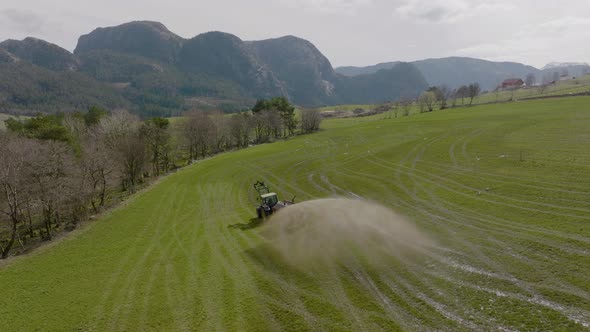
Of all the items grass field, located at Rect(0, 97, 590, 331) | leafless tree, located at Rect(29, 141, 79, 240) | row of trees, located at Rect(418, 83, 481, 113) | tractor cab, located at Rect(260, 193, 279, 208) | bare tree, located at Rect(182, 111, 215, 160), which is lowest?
grass field, located at Rect(0, 97, 590, 331)

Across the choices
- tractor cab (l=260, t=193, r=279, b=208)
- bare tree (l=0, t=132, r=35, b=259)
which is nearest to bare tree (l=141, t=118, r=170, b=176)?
bare tree (l=0, t=132, r=35, b=259)

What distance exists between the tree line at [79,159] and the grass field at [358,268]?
7.70 metres

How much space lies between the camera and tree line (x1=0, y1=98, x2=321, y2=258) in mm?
38156

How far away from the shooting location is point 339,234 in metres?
24.5

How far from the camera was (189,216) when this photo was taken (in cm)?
3919

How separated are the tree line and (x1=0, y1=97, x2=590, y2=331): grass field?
25.3ft

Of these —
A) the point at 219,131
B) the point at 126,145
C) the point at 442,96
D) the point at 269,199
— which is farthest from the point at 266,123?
the point at 442,96

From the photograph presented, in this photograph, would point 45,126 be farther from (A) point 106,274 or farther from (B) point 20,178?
(A) point 106,274

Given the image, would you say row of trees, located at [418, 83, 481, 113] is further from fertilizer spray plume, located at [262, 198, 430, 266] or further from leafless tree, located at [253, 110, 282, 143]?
fertilizer spray plume, located at [262, 198, 430, 266]

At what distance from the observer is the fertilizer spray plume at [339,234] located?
2211 cm

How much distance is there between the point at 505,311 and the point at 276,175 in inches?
1869

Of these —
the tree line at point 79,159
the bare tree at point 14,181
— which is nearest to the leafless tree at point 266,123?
the tree line at point 79,159

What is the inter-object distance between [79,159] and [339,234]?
49255 millimetres

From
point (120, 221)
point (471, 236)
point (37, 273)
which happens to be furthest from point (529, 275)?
point (120, 221)
